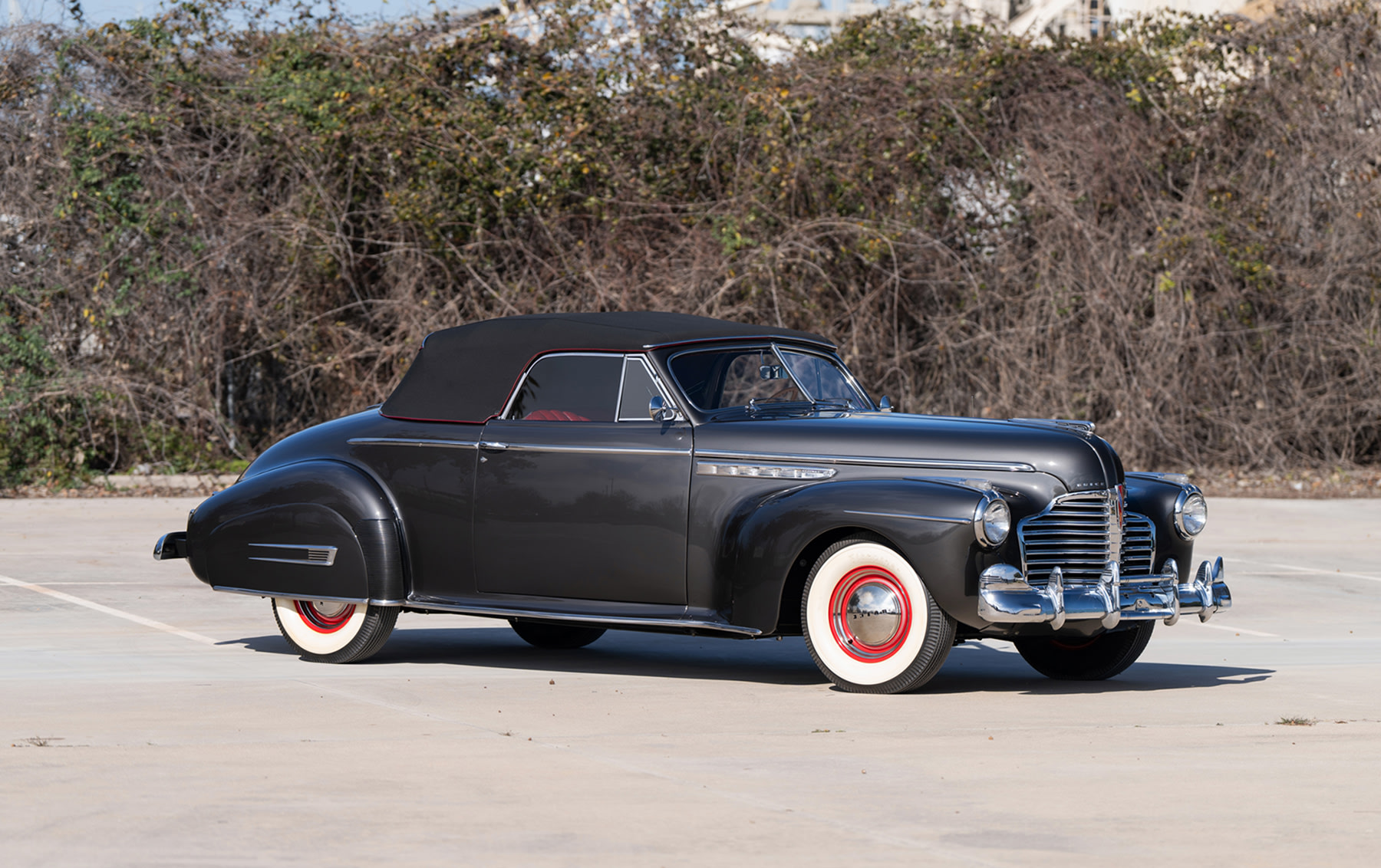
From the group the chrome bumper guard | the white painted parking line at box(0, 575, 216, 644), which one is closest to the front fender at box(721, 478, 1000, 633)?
the chrome bumper guard

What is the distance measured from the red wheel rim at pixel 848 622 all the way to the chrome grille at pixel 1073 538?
545mm

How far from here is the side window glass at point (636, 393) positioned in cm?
793

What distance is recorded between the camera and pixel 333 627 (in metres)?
8.47

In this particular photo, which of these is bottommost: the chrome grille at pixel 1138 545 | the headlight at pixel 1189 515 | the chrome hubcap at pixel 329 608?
the chrome hubcap at pixel 329 608

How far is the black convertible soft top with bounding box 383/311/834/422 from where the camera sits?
813 cm

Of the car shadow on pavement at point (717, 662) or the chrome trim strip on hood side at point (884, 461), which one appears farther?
the car shadow on pavement at point (717, 662)

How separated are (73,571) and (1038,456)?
727 cm

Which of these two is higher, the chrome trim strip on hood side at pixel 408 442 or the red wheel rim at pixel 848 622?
the chrome trim strip on hood side at pixel 408 442

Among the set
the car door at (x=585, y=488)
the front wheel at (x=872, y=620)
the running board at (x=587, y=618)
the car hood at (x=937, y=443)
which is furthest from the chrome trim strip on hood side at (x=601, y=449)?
the front wheel at (x=872, y=620)

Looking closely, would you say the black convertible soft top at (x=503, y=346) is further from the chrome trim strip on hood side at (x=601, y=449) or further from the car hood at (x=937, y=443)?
the car hood at (x=937, y=443)

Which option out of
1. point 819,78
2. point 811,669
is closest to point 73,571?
point 811,669

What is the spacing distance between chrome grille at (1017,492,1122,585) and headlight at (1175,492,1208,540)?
1.89ft

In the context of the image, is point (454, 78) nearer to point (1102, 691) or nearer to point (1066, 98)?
point (1066, 98)

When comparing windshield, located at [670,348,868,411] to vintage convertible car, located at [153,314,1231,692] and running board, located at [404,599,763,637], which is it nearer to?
vintage convertible car, located at [153,314,1231,692]
